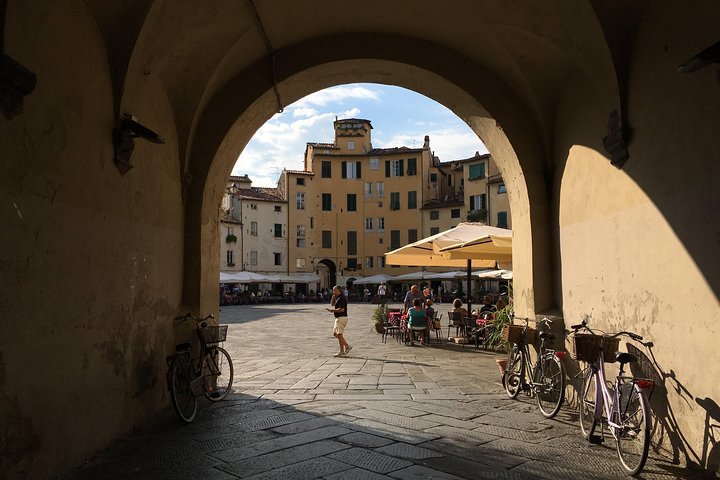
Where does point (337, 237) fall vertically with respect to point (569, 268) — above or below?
above

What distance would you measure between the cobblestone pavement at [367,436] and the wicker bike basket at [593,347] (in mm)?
747

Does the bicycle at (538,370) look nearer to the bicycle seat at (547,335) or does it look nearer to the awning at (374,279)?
the bicycle seat at (547,335)

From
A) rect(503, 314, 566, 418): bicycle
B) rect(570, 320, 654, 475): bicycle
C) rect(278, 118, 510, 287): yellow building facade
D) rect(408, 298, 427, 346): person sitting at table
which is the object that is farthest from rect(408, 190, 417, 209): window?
rect(570, 320, 654, 475): bicycle

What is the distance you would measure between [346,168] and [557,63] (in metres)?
46.3

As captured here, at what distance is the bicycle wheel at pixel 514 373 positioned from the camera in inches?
271

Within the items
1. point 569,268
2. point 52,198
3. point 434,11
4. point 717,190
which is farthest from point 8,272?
point 569,268

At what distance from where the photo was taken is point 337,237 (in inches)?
2066

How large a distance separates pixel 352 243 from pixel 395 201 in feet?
17.5

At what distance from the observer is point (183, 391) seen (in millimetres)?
Result: 6078

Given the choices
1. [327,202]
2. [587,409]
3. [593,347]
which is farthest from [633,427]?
[327,202]

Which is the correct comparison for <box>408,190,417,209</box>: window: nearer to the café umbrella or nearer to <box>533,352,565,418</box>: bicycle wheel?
the café umbrella

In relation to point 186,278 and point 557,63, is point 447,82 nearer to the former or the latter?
point 557,63

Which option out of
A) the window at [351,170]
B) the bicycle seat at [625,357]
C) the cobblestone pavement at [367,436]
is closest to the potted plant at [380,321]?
the cobblestone pavement at [367,436]

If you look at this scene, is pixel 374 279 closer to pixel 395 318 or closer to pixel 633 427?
pixel 395 318
